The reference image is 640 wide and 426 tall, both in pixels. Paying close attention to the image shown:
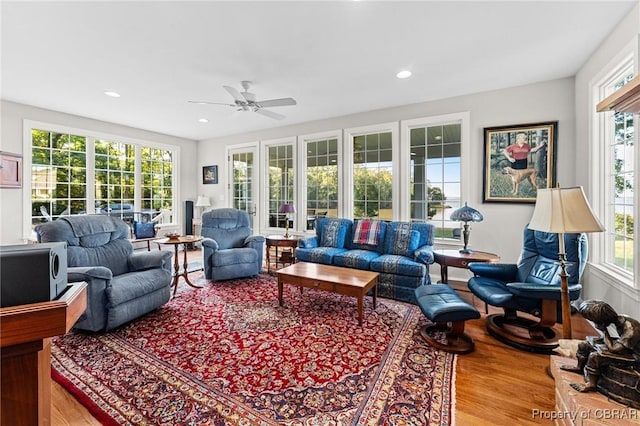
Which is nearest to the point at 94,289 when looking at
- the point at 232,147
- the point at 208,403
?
the point at 208,403

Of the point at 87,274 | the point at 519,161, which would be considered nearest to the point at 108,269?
the point at 87,274

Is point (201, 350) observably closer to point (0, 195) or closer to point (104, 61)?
point (104, 61)

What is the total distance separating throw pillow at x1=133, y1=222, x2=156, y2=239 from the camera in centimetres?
516

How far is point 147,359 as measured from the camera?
2100 mm

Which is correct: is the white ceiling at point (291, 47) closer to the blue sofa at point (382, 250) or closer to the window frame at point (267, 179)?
the window frame at point (267, 179)

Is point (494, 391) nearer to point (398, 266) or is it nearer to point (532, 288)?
point (532, 288)

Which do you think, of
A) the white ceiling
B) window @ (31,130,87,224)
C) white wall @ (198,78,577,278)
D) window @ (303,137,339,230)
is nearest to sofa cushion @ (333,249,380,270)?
white wall @ (198,78,577,278)

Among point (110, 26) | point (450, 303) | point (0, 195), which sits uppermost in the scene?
point (110, 26)

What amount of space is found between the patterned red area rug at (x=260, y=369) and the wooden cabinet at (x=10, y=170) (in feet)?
10.8

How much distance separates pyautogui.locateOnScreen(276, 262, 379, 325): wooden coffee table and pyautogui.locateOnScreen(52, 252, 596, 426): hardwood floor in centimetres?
99

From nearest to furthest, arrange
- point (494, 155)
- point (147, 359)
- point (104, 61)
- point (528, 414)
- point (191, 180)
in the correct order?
point (528, 414)
point (147, 359)
point (104, 61)
point (494, 155)
point (191, 180)

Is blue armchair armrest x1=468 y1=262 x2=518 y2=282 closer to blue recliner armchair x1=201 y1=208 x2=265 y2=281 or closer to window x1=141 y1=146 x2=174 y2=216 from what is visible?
blue recliner armchair x1=201 y1=208 x2=265 y2=281

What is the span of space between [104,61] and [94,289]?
7.90ft

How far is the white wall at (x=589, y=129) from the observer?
2.26m
